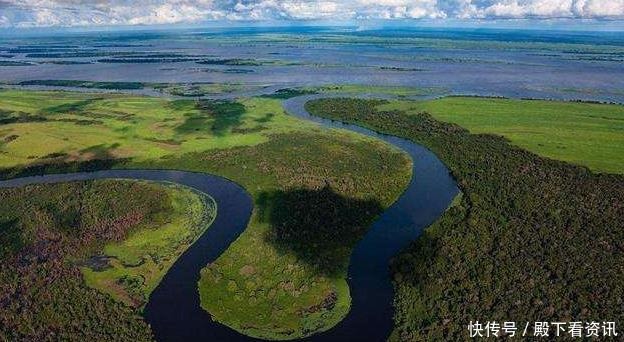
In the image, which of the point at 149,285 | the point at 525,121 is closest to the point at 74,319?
the point at 149,285

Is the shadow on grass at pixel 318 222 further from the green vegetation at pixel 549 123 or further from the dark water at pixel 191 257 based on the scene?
the green vegetation at pixel 549 123

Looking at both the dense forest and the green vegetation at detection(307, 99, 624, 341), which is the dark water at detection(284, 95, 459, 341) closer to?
the green vegetation at detection(307, 99, 624, 341)

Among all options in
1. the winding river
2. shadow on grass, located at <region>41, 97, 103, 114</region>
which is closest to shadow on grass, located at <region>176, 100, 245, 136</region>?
the winding river

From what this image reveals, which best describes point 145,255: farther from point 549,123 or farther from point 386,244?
point 549,123

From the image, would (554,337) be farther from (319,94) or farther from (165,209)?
(319,94)

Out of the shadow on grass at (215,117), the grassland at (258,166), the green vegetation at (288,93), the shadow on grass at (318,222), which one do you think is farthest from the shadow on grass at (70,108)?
the shadow on grass at (318,222)
